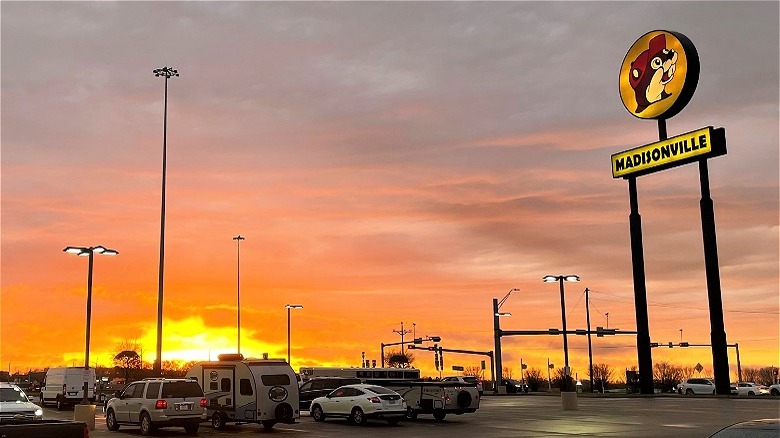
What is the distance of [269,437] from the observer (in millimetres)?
27266

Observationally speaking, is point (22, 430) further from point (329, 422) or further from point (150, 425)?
point (329, 422)

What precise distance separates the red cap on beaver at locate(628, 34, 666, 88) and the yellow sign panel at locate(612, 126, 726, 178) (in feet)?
18.2

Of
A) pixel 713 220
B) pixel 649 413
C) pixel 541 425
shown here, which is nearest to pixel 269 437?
pixel 541 425

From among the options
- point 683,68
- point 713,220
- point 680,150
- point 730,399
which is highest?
point 683,68

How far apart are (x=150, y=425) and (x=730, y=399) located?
3741 cm

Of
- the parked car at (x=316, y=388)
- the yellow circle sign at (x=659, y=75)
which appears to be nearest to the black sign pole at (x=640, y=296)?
the yellow circle sign at (x=659, y=75)

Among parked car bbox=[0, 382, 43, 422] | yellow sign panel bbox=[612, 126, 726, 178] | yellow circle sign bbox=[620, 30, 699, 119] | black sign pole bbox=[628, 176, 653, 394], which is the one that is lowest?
parked car bbox=[0, 382, 43, 422]

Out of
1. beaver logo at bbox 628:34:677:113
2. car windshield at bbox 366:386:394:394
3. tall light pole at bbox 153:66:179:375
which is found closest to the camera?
car windshield at bbox 366:386:394:394

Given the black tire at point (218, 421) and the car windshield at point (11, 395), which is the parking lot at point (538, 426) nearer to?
the black tire at point (218, 421)

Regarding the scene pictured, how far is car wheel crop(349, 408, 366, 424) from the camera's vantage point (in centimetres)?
3253

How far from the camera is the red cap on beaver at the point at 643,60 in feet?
197

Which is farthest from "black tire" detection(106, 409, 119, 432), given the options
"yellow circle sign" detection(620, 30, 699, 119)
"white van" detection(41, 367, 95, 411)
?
"yellow circle sign" detection(620, 30, 699, 119)

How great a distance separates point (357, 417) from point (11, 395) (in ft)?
42.2

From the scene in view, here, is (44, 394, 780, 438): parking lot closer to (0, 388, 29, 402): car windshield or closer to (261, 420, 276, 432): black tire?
(261, 420, 276, 432): black tire
